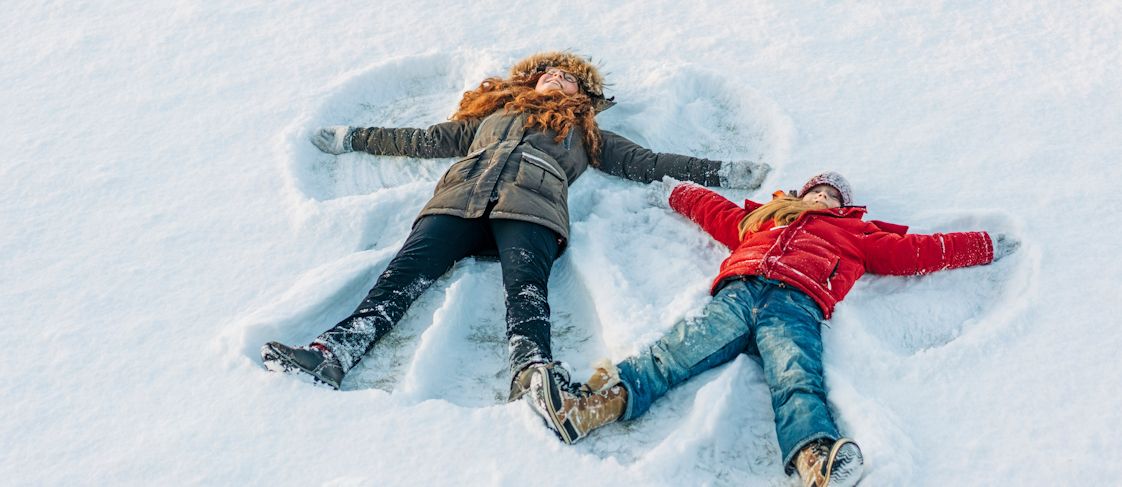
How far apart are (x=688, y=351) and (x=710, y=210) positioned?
884mm

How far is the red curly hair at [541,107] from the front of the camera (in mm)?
3730

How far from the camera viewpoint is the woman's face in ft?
13.1

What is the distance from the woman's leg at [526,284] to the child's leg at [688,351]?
340mm

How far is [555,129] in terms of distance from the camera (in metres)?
3.72

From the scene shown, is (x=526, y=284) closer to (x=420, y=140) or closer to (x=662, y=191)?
(x=662, y=191)

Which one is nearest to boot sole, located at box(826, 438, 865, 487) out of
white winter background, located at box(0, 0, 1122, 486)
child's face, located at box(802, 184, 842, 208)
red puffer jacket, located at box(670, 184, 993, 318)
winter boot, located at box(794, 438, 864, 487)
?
winter boot, located at box(794, 438, 864, 487)

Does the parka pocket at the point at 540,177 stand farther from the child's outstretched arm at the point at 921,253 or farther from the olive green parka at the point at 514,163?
the child's outstretched arm at the point at 921,253

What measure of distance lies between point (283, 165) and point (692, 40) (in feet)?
8.02

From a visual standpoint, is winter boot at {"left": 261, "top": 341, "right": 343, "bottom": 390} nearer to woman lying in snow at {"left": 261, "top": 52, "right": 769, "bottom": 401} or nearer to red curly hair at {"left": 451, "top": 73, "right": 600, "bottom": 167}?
woman lying in snow at {"left": 261, "top": 52, "right": 769, "bottom": 401}

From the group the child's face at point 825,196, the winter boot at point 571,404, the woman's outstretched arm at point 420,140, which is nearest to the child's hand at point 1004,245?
the child's face at point 825,196

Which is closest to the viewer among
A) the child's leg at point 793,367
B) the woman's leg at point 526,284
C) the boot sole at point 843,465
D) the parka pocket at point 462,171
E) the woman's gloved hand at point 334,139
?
the boot sole at point 843,465

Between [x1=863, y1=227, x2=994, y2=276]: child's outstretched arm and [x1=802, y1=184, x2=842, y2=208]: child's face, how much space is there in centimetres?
23

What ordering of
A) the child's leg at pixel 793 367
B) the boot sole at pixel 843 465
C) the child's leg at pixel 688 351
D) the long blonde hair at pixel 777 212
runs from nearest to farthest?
the boot sole at pixel 843 465, the child's leg at pixel 793 367, the child's leg at pixel 688 351, the long blonde hair at pixel 777 212

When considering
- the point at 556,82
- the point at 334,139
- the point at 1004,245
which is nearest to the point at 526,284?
the point at 556,82
